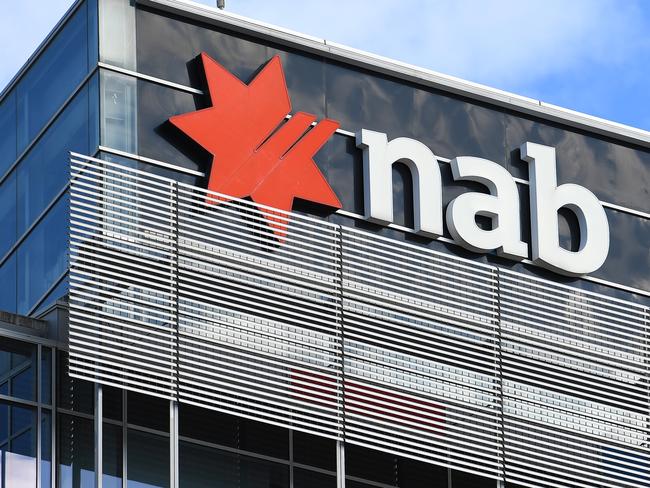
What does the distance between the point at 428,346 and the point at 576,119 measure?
7289 mm

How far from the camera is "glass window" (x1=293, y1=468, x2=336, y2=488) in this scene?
3956cm

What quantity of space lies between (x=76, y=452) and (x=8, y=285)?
486 centimetres

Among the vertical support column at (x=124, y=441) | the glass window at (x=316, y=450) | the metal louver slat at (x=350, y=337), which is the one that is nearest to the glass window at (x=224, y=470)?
the glass window at (x=316, y=450)

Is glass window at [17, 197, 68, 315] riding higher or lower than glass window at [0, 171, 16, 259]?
lower

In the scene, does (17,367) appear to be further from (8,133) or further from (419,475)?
(419,475)

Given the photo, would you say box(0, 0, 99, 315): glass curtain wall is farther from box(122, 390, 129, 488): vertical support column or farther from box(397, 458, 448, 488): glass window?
box(397, 458, 448, 488): glass window

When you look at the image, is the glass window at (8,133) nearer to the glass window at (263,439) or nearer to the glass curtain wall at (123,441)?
the glass curtain wall at (123,441)

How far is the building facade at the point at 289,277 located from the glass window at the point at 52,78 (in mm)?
71

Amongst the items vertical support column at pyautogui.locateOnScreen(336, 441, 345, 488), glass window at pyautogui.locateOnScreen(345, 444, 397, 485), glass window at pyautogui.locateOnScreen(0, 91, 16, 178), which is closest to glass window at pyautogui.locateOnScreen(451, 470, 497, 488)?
glass window at pyautogui.locateOnScreen(345, 444, 397, 485)

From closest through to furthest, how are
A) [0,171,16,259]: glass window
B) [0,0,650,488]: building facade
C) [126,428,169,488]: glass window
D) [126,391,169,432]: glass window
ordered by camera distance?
1. [126,428,169,488]: glass window
2. [0,0,650,488]: building facade
3. [126,391,169,432]: glass window
4. [0,171,16,259]: glass window

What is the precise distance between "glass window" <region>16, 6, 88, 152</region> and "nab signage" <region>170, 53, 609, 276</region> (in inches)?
84.8

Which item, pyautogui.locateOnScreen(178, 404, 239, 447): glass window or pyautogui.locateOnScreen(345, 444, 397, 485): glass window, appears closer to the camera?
pyautogui.locateOnScreen(178, 404, 239, 447): glass window

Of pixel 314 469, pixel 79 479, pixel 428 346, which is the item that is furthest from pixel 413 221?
pixel 79 479

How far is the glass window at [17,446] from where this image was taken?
1490 inches
